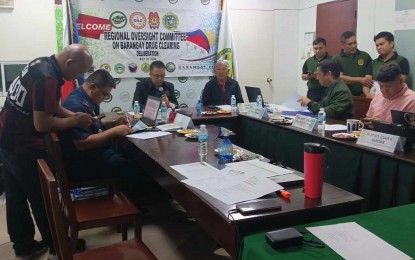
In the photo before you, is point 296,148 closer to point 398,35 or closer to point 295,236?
point 295,236

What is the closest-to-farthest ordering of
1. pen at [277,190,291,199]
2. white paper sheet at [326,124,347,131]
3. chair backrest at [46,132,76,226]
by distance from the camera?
pen at [277,190,291,199]
chair backrest at [46,132,76,226]
white paper sheet at [326,124,347,131]

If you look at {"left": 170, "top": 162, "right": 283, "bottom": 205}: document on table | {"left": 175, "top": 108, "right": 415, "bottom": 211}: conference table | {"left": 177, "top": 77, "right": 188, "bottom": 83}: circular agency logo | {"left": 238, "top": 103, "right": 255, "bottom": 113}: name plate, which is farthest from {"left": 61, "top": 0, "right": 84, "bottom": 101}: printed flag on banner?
{"left": 170, "top": 162, "right": 283, "bottom": 205}: document on table

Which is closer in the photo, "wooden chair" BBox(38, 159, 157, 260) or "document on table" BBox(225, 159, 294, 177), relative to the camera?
"wooden chair" BBox(38, 159, 157, 260)

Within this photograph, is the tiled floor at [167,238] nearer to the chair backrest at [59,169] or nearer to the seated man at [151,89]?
the chair backrest at [59,169]

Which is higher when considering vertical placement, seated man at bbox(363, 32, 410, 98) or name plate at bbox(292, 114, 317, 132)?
seated man at bbox(363, 32, 410, 98)

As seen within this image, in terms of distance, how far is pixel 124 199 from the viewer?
7.40ft

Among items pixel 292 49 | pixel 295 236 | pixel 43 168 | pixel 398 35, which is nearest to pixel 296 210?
pixel 295 236

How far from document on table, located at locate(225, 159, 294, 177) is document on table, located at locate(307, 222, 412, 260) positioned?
0.51 m

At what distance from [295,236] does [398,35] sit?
3710 mm

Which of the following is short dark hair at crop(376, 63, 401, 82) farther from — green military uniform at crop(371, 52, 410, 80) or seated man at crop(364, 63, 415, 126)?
green military uniform at crop(371, 52, 410, 80)

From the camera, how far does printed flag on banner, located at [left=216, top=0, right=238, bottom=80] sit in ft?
17.4

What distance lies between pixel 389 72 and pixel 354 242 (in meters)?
1.92

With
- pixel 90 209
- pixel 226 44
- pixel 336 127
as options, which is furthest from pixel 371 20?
pixel 90 209

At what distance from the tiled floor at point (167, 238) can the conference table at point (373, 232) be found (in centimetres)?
128
